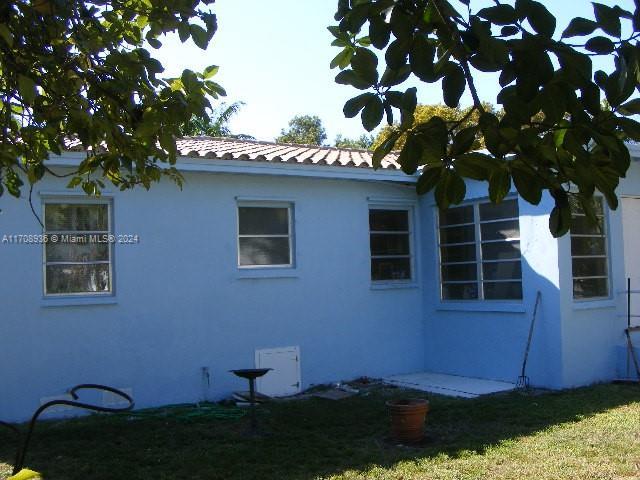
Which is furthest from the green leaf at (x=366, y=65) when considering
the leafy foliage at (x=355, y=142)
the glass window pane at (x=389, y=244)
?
the leafy foliage at (x=355, y=142)

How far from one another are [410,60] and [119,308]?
7.61 metres

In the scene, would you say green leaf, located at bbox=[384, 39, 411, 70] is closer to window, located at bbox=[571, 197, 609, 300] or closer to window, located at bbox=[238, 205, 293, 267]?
window, located at bbox=[238, 205, 293, 267]

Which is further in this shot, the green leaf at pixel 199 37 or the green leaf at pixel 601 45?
the green leaf at pixel 199 37

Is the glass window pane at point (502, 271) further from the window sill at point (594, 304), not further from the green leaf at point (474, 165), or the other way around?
the green leaf at point (474, 165)

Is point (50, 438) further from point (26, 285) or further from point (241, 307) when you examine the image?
point (241, 307)

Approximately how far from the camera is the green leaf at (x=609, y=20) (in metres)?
2.23

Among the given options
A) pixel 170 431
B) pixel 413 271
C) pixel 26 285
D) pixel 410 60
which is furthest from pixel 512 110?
pixel 413 271

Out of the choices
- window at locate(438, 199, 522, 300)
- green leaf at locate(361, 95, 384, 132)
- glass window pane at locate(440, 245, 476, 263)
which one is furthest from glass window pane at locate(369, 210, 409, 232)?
green leaf at locate(361, 95, 384, 132)

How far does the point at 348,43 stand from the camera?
9.71ft

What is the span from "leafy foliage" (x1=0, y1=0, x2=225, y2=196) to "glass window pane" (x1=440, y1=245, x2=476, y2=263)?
7.30m

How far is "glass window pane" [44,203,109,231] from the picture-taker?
9109 mm

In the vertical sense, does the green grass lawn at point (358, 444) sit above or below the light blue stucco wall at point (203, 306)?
below

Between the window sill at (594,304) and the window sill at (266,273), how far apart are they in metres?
3.91

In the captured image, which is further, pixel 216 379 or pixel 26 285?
pixel 216 379
